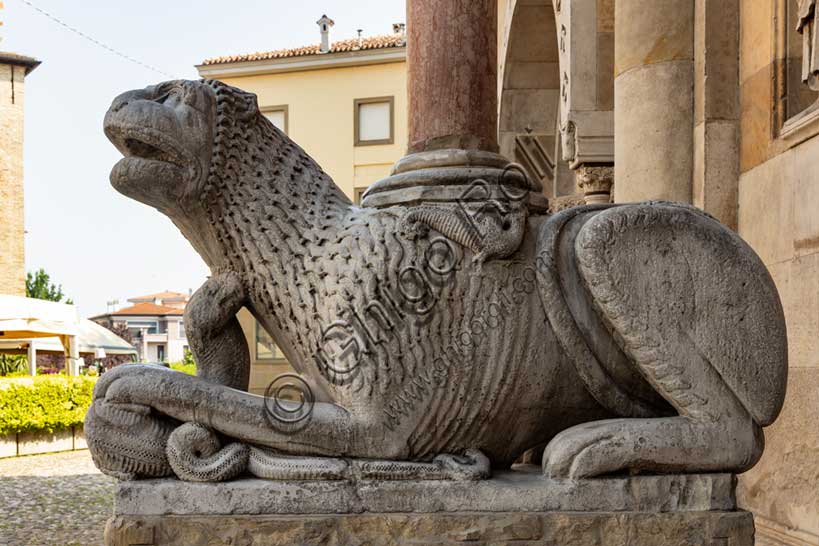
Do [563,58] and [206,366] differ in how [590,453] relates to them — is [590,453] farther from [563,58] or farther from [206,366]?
[563,58]

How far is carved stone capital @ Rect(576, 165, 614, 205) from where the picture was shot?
596 centimetres

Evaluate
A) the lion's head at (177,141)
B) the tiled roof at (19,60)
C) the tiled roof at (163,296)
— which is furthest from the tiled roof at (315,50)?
the tiled roof at (163,296)

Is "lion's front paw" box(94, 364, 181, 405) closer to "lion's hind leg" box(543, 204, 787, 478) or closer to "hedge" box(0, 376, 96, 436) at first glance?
"lion's hind leg" box(543, 204, 787, 478)

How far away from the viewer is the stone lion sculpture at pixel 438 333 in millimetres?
1971

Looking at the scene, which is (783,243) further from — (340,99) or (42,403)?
(340,99)

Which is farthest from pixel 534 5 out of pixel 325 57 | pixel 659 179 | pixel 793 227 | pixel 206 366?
pixel 325 57

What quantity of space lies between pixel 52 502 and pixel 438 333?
20.1 feet

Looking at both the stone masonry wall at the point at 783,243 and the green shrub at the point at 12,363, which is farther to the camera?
Result: the green shrub at the point at 12,363

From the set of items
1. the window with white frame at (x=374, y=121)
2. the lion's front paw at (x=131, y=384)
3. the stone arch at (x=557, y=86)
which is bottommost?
the lion's front paw at (x=131, y=384)

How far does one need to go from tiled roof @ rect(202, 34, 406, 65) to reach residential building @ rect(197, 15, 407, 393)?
0.08ft

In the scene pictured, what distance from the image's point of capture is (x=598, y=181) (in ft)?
19.6

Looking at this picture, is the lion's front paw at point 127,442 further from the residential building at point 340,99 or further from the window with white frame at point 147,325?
the window with white frame at point 147,325

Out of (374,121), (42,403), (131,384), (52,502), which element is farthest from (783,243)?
(374,121)

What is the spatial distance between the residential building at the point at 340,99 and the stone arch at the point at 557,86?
11.6 m
